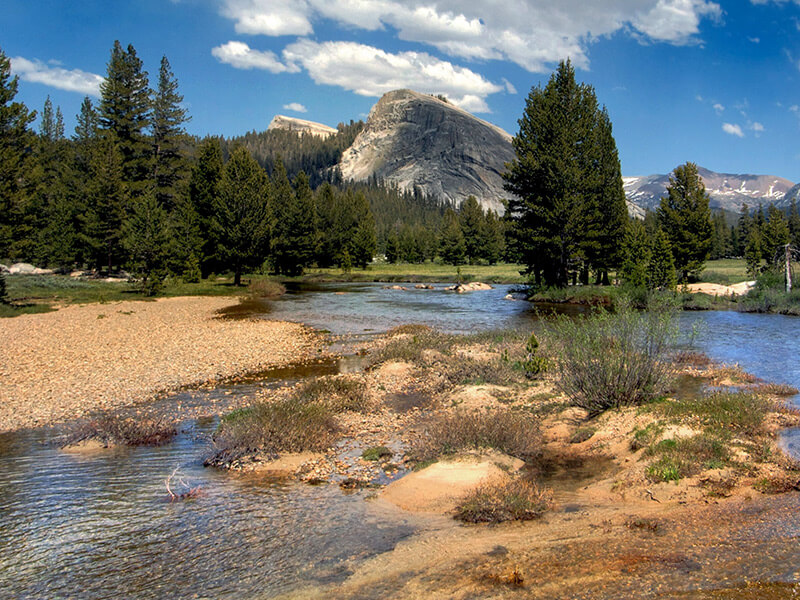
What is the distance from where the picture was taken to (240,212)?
5406cm

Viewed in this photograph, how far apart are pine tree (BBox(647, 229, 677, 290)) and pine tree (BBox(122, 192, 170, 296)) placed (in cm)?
3882

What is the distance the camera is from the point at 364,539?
7172 mm

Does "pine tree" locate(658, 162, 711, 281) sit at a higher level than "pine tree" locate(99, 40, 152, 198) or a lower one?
lower

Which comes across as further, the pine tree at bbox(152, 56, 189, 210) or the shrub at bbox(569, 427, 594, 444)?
the pine tree at bbox(152, 56, 189, 210)

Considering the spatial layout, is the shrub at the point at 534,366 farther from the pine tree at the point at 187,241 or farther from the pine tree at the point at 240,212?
the pine tree at the point at 187,241

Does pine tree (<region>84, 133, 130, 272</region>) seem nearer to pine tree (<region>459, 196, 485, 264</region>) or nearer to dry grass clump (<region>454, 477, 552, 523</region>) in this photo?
dry grass clump (<region>454, 477, 552, 523</region>)

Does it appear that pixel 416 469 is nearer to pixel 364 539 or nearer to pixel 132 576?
pixel 364 539

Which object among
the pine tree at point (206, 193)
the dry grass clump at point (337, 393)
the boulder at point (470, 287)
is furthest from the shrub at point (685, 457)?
the pine tree at point (206, 193)

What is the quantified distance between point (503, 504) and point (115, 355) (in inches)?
699

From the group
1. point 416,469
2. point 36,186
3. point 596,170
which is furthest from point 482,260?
point 416,469

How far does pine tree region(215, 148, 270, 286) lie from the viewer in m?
53.7

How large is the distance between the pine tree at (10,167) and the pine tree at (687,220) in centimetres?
5422

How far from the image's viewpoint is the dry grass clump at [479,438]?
32.9 feet

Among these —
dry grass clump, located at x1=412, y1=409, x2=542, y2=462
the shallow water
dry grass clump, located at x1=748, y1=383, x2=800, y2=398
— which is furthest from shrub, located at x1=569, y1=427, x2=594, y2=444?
dry grass clump, located at x1=748, y1=383, x2=800, y2=398
